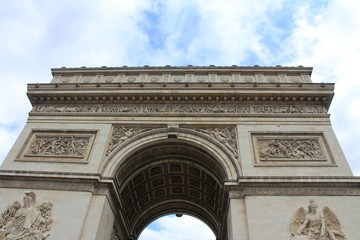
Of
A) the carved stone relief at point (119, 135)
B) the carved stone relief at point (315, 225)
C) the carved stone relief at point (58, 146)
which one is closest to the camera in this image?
the carved stone relief at point (315, 225)

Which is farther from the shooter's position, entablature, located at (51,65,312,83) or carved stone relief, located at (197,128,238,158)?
entablature, located at (51,65,312,83)

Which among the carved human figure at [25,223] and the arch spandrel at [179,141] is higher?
the arch spandrel at [179,141]

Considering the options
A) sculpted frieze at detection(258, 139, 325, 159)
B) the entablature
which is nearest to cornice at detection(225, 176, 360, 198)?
sculpted frieze at detection(258, 139, 325, 159)

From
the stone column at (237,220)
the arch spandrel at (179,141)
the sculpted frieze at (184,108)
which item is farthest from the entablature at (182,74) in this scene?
the stone column at (237,220)

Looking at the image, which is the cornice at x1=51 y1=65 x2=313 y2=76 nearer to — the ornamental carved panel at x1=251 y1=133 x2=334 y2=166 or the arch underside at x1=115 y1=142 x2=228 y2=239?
the ornamental carved panel at x1=251 y1=133 x2=334 y2=166

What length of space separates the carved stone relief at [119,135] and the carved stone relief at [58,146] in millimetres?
936

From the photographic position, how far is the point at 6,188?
12789 millimetres

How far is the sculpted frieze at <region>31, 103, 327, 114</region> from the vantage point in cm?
1520

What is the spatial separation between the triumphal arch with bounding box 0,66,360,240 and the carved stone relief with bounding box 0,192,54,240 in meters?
0.04

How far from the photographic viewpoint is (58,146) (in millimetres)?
14375

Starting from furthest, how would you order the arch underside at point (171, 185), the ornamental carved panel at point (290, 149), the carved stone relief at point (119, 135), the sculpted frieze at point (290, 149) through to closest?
the arch underside at point (171, 185), the carved stone relief at point (119, 135), the sculpted frieze at point (290, 149), the ornamental carved panel at point (290, 149)

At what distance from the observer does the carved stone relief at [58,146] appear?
549 inches

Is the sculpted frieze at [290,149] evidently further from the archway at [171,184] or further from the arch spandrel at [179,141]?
the archway at [171,184]

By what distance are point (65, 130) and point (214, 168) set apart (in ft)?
24.3
